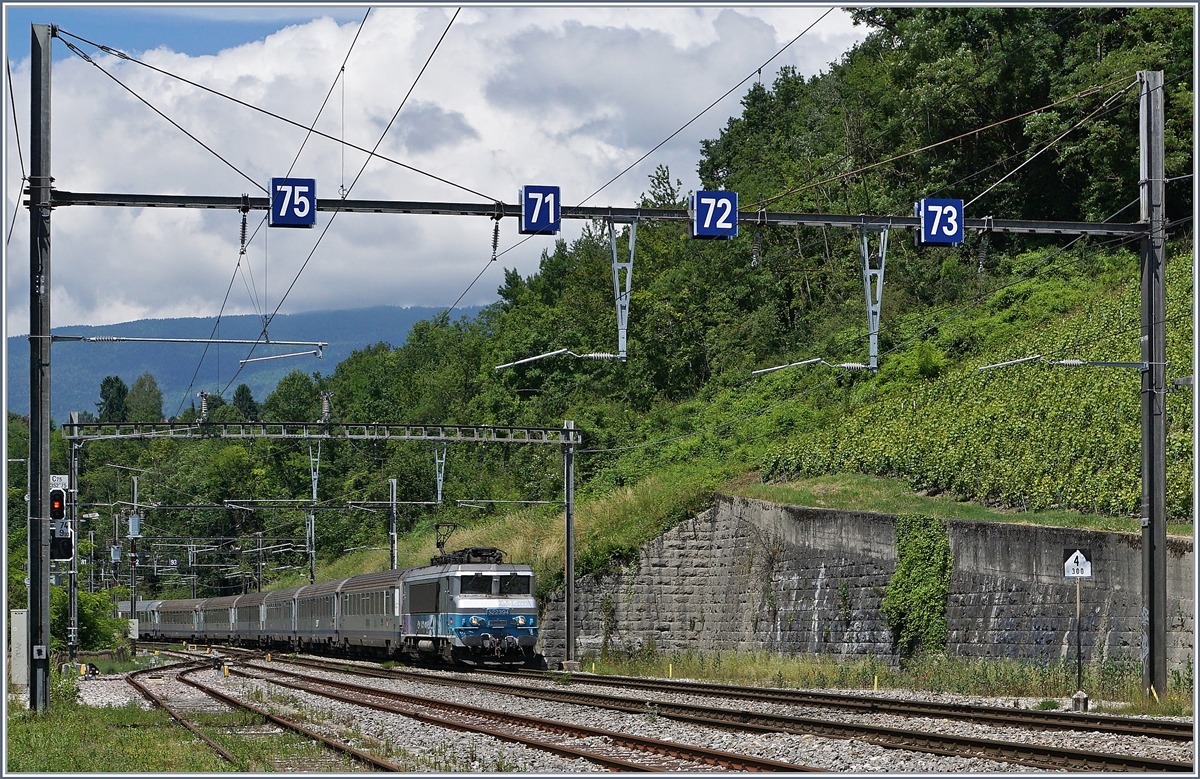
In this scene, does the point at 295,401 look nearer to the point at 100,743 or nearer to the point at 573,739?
the point at 100,743

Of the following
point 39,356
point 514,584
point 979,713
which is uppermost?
point 39,356

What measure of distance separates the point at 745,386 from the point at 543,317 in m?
29.6

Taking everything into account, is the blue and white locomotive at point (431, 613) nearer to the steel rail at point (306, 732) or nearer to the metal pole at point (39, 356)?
the steel rail at point (306, 732)

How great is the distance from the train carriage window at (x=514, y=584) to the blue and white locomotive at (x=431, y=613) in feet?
0.08

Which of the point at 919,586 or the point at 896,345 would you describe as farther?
the point at 896,345

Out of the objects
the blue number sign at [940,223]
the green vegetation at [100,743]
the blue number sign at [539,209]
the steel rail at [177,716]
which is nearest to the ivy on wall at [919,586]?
the blue number sign at [940,223]

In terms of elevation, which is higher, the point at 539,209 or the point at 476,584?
the point at 539,209

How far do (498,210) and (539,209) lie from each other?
67 centimetres

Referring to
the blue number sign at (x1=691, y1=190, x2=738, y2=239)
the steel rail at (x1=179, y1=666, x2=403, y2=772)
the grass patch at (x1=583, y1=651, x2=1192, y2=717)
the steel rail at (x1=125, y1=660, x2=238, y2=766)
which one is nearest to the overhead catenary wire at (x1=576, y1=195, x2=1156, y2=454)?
the grass patch at (x1=583, y1=651, x2=1192, y2=717)

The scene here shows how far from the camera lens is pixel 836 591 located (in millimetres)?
34031

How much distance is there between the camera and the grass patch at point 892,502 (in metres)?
28.9

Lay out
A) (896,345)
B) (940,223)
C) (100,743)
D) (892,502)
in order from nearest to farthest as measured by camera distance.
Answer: (100,743)
(940,223)
(892,502)
(896,345)

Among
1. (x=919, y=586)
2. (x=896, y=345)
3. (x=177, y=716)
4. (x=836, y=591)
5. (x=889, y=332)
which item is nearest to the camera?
(x=177, y=716)

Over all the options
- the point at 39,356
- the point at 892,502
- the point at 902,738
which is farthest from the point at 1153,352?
the point at 39,356
